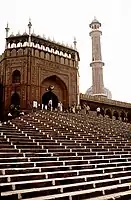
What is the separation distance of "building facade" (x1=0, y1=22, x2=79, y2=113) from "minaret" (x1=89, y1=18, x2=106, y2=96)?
15.1 meters

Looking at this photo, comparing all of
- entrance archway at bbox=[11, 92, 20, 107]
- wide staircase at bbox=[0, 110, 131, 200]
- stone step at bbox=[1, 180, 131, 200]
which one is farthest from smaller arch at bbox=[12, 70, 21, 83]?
stone step at bbox=[1, 180, 131, 200]

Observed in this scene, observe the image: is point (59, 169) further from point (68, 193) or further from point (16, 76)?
point (16, 76)

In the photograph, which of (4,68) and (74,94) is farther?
(74,94)

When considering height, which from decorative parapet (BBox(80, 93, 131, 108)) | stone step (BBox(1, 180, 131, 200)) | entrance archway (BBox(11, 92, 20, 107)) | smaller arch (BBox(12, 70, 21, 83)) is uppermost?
smaller arch (BBox(12, 70, 21, 83))

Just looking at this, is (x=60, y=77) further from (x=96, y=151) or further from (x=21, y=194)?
(x=21, y=194)

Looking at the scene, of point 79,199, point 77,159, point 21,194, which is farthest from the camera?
point 77,159

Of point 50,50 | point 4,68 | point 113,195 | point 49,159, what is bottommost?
point 113,195

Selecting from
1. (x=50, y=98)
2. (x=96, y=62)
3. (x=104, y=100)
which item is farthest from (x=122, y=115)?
(x=50, y=98)

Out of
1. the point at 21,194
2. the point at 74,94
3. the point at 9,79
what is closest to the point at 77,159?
the point at 21,194

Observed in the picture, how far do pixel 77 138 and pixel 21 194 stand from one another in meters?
8.40

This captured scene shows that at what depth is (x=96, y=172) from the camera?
8086 mm

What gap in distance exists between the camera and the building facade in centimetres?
2359

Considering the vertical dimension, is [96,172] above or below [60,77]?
below

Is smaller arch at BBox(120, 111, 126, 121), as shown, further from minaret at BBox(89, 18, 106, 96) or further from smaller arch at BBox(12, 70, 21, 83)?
smaller arch at BBox(12, 70, 21, 83)
